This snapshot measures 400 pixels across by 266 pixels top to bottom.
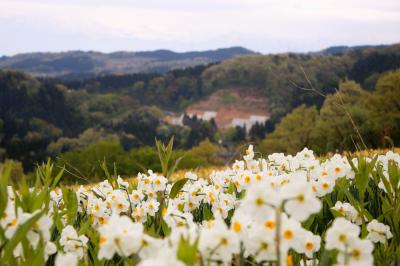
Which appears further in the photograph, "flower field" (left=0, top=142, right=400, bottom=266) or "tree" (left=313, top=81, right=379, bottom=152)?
"tree" (left=313, top=81, right=379, bottom=152)

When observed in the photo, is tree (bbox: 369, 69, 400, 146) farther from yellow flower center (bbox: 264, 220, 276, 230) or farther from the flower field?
yellow flower center (bbox: 264, 220, 276, 230)

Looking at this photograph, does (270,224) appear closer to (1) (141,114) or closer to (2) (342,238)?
(2) (342,238)

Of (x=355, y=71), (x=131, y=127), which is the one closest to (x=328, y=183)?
(x=131, y=127)

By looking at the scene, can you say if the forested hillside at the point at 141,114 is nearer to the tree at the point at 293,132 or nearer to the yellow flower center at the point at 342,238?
the tree at the point at 293,132

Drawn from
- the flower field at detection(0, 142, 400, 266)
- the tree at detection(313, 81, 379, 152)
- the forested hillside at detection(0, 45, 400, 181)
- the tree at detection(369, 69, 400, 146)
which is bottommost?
the forested hillside at detection(0, 45, 400, 181)

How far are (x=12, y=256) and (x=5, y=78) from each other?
17641cm

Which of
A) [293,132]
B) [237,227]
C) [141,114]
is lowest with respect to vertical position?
[141,114]

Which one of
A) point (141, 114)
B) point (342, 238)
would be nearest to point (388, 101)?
point (342, 238)

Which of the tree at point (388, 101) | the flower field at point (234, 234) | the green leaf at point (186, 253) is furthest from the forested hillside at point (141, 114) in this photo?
the green leaf at point (186, 253)

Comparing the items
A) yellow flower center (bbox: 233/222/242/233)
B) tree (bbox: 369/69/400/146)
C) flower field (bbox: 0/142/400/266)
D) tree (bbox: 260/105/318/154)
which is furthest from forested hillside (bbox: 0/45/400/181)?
yellow flower center (bbox: 233/222/242/233)

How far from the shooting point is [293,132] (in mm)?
55188

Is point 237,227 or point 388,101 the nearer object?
point 237,227

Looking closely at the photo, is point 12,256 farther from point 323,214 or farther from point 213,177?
point 213,177

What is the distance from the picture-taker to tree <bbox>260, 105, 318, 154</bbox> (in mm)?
53281
